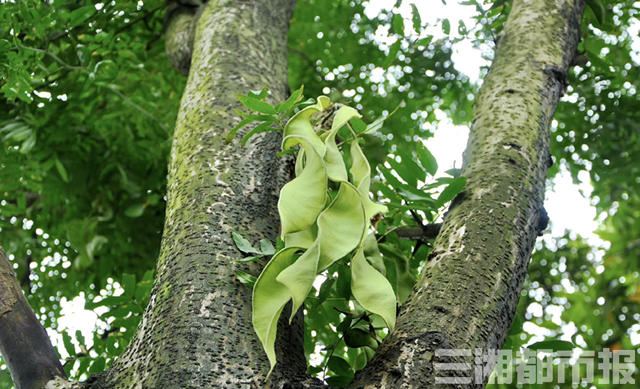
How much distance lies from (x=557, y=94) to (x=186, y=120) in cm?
64

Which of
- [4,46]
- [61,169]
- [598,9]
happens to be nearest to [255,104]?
[4,46]

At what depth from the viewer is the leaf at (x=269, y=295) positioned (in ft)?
1.73

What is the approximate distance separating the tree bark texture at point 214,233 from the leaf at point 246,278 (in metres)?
0.01

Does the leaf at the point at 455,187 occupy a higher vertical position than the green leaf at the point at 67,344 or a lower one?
higher

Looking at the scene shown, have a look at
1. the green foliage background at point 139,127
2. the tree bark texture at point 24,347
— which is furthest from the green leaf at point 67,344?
the tree bark texture at point 24,347

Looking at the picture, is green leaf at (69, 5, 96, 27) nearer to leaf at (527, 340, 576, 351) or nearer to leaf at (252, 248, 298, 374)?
leaf at (252, 248, 298, 374)

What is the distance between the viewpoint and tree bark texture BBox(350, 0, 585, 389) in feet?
1.82

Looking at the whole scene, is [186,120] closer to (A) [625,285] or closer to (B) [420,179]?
(B) [420,179]

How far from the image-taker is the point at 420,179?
0.88 m

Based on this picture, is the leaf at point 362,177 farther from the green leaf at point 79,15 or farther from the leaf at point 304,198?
the green leaf at point 79,15

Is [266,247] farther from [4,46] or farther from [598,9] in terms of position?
[598,9]

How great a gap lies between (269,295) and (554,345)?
47cm

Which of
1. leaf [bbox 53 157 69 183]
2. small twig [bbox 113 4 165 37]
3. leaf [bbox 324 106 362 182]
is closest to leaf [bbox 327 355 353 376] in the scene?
leaf [bbox 324 106 362 182]

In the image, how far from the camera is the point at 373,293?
1.88ft
